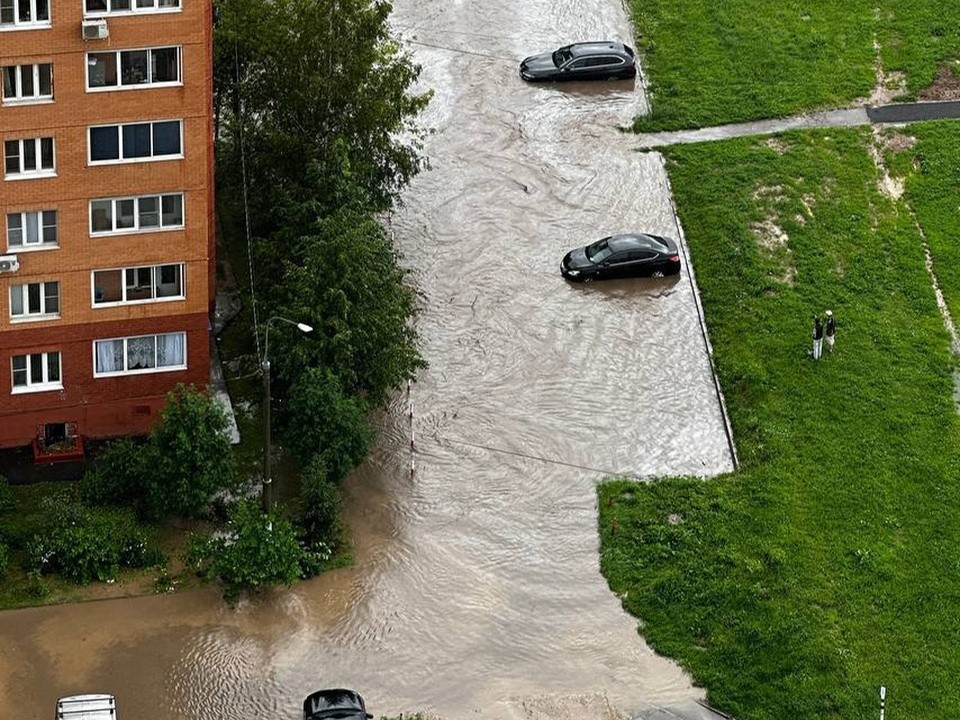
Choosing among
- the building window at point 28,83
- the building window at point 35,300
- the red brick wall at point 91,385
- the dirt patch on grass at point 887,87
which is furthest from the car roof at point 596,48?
the building window at point 28,83

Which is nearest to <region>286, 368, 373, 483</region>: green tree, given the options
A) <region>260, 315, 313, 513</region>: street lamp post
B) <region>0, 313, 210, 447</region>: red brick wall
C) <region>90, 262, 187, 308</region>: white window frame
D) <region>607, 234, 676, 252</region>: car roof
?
<region>260, 315, 313, 513</region>: street lamp post

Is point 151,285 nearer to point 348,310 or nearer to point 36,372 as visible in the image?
point 36,372

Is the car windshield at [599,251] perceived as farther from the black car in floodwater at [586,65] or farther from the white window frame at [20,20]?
the white window frame at [20,20]

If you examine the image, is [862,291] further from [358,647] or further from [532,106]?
[358,647]

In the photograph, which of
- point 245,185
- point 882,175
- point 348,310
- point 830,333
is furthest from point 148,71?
point 882,175

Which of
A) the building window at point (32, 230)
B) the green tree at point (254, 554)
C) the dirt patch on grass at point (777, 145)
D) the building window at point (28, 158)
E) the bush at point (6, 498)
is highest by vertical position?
the dirt patch on grass at point (777, 145)
